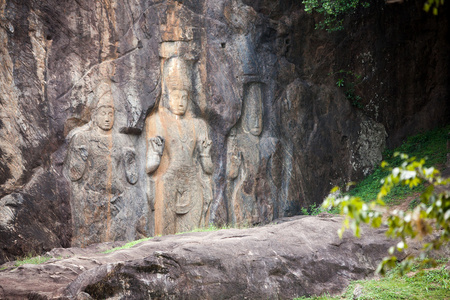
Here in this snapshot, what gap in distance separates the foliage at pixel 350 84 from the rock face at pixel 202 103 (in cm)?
5

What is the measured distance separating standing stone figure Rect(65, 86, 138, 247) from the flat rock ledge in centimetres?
138

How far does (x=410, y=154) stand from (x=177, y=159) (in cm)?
654

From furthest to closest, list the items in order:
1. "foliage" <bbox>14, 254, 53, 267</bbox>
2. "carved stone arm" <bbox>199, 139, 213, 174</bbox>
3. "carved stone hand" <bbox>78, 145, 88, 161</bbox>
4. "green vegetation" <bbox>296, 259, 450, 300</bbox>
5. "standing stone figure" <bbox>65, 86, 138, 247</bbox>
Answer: "carved stone arm" <bbox>199, 139, 213, 174</bbox> → "carved stone hand" <bbox>78, 145, 88, 161</bbox> → "standing stone figure" <bbox>65, 86, 138, 247</bbox> → "foliage" <bbox>14, 254, 53, 267</bbox> → "green vegetation" <bbox>296, 259, 450, 300</bbox>

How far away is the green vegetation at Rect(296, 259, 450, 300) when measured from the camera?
289 inches

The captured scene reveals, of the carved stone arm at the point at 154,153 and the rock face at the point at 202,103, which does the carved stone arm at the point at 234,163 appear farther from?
the carved stone arm at the point at 154,153

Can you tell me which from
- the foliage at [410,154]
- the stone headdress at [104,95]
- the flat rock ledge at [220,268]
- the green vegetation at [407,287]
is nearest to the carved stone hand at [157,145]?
the stone headdress at [104,95]

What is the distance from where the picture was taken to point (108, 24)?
12188 millimetres

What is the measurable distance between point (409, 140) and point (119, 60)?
864 centimetres

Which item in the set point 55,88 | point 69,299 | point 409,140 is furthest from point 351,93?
point 69,299

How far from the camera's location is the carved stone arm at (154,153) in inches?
483

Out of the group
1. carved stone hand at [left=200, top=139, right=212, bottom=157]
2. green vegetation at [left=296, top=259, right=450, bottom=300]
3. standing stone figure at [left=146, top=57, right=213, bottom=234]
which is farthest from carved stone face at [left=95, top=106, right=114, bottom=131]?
green vegetation at [left=296, top=259, right=450, bottom=300]

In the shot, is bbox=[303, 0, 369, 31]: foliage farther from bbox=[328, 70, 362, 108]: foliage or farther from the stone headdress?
the stone headdress

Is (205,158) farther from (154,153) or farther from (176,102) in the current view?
(176,102)

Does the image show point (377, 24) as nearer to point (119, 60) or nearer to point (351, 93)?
point (351, 93)
